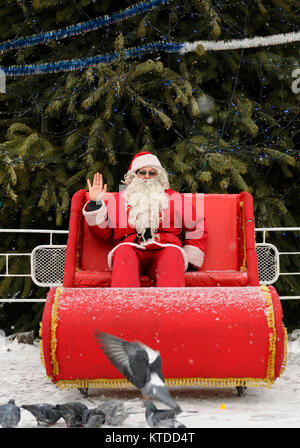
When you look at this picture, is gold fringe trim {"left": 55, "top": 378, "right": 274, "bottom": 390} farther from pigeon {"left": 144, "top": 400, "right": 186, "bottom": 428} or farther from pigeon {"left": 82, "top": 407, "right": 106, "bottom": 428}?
pigeon {"left": 144, "top": 400, "right": 186, "bottom": 428}

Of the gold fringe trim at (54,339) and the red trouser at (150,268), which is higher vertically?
the red trouser at (150,268)

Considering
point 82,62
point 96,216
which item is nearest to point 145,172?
point 96,216

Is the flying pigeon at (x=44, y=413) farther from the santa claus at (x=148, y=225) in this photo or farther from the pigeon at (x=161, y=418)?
the santa claus at (x=148, y=225)

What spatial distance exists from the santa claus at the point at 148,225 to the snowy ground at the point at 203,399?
2.25 feet

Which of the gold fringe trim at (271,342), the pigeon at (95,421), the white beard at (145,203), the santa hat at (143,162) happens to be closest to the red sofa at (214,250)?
the white beard at (145,203)

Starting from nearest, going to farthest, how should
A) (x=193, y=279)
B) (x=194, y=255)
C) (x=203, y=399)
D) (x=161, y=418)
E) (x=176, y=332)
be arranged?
1. (x=161, y=418)
2. (x=176, y=332)
3. (x=203, y=399)
4. (x=193, y=279)
5. (x=194, y=255)

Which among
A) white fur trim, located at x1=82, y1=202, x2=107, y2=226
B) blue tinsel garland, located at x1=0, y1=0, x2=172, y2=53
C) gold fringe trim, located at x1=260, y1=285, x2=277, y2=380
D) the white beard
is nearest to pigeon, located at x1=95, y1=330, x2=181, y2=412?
gold fringe trim, located at x1=260, y1=285, x2=277, y2=380

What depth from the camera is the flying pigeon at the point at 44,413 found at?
2566 mm

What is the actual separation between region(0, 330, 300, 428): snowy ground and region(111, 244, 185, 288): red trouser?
636 mm

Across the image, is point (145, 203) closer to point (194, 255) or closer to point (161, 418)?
point (194, 255)

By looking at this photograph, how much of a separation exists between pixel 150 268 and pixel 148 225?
313mm

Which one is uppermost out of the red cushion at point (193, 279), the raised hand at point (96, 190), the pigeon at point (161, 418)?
the raised hand at point (96, 190)

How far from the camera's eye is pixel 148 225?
13.3ft

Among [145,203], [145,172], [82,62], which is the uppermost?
[82,62]
